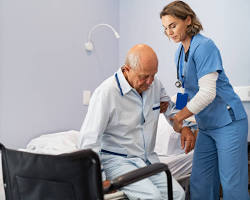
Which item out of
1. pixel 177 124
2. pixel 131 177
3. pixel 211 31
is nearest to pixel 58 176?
pixel 131 177

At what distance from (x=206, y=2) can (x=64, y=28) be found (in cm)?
129

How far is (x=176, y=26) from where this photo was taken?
1769 millimetres

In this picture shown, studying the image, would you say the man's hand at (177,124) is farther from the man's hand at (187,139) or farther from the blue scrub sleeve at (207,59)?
the blue scrub sleeve at (207,59)

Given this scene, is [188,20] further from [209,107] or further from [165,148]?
[165,148]

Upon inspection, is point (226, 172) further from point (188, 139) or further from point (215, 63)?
point (215, 63)

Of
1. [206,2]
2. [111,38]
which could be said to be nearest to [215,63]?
[206,2]

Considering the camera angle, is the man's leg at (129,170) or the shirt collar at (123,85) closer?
the man's leg at (129,170)

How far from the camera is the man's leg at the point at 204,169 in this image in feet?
6.13

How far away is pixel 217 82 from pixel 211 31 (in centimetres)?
113

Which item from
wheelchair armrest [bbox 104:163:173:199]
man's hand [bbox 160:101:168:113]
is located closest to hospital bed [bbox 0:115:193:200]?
man's hand [bbox 160:101:168:113]

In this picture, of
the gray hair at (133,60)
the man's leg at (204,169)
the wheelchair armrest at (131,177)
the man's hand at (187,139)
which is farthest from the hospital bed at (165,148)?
the wheelchair armrest at (131,177)

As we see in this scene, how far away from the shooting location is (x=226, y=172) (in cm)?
172

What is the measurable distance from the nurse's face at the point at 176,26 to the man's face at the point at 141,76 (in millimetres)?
378

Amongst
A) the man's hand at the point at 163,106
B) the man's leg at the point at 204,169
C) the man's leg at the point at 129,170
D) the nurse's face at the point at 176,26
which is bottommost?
the man's leg at the point at 204,169
